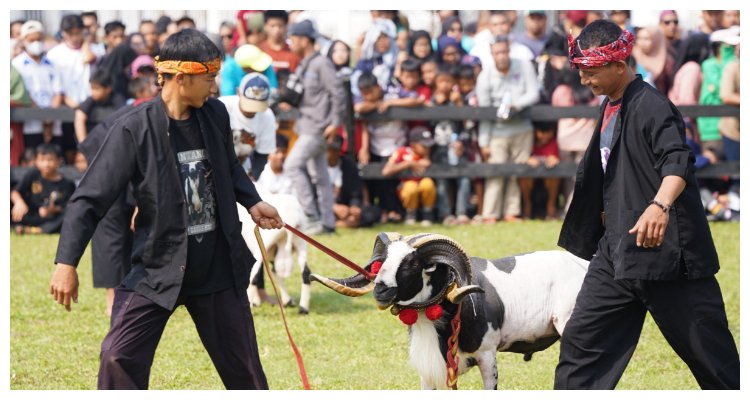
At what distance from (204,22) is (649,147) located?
20.9 m

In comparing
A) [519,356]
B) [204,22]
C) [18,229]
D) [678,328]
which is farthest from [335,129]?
Answer: [204,22]

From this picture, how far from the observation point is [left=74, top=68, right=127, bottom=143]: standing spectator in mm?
14750

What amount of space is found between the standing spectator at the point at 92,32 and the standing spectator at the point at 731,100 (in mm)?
7988

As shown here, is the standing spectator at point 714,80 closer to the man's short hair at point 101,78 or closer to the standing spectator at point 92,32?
the man's short hair at point 101,78

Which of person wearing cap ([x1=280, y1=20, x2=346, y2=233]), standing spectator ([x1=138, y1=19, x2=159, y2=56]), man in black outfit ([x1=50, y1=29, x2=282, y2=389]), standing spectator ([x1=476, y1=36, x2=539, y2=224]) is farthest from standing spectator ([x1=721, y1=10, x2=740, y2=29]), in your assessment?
man in black outfit ([x1=50, y1=29, x2=282, y2=389])

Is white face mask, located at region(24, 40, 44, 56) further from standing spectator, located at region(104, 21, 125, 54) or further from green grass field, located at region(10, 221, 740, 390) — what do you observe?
green grass field, located at region(10, 221, 740, 390)

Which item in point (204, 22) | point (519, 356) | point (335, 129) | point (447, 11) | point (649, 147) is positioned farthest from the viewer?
point (204, 22)

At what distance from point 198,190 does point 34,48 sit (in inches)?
433

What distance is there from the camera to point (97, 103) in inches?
587

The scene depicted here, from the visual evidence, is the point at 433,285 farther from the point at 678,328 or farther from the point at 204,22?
the point at 204,22

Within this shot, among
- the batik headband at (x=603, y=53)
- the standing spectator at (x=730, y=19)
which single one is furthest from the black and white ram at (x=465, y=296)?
the standing spectator at (x=730, y=19)

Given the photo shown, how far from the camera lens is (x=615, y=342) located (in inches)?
222

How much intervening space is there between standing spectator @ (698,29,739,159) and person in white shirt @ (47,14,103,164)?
783 cm

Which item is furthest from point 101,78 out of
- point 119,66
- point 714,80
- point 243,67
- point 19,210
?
point 714,80
